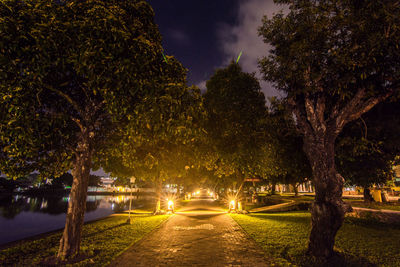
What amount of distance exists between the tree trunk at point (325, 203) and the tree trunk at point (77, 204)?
8.28 m

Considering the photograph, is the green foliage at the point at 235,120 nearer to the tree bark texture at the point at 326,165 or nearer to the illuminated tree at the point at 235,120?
the illuminated tree at the point at 235,120

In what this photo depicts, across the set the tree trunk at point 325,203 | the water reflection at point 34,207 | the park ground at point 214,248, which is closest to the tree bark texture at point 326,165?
the tree trunk at point 325,203

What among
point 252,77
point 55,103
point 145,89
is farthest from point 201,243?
point 252,77

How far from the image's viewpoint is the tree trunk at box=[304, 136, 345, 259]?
22.4ft

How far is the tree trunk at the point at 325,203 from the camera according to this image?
269 inches

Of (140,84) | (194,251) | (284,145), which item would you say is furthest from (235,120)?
(140,84)

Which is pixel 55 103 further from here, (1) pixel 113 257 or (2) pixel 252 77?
(2) pixel 252 77

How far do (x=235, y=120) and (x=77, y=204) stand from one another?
1118 centimetres

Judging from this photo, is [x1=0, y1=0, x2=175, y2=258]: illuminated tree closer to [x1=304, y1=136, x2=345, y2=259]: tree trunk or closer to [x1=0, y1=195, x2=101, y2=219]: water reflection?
[x1=304, y1=136, x2=345, y2=259]: tree trunk

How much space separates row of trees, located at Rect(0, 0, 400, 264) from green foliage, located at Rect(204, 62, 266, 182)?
Answer: 3.80m

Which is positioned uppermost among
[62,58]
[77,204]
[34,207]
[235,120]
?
[235,120]

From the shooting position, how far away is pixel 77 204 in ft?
24.3

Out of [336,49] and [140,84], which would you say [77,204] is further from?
[336,49]

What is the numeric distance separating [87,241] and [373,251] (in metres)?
11.9
